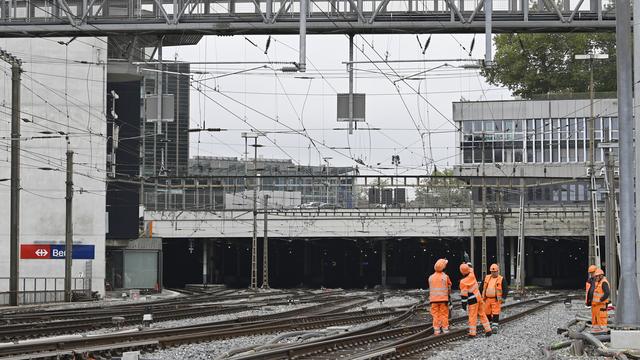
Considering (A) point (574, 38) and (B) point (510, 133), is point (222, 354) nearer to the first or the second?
(B) point (510, 133)

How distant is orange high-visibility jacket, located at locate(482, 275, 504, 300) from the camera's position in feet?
74.2

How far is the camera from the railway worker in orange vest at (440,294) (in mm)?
20812

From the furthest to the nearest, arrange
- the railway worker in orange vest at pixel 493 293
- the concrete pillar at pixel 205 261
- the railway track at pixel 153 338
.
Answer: the concrete pillar at pixel 205 261, the railway worker in orange vest at pixel 493 293, the railway track at pixel 153 338

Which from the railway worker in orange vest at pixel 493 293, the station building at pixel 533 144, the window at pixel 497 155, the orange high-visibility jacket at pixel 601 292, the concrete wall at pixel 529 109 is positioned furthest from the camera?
the window at pixel 497 155

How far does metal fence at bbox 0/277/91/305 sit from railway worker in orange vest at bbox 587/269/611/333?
2900 centimetres

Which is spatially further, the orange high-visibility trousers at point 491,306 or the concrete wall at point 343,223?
the concrete wall at point 343,223

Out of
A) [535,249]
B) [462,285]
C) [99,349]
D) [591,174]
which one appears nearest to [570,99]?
[535,249]

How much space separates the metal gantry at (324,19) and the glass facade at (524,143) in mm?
58851

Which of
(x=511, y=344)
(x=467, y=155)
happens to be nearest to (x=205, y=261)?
(x=467, y=155)

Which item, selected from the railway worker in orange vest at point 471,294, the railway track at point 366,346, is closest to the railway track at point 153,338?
the railway track at point 366,346

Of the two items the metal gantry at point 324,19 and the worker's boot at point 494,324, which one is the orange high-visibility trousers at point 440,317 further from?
the metal gantry at point 324,19

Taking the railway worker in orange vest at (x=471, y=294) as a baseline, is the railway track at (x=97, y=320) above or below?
below

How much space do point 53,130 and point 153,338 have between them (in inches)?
1331

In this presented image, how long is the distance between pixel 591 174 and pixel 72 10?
24116 millimetres
